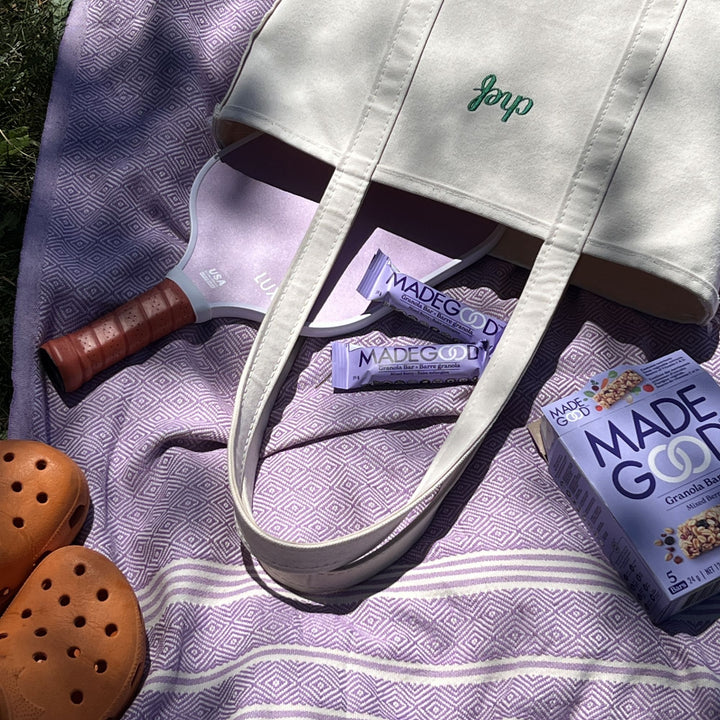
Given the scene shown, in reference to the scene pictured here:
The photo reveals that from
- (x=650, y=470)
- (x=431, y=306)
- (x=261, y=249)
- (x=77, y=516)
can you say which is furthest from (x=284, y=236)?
(x=650, y=470)

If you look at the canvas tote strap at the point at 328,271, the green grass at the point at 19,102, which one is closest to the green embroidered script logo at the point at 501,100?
the canvas tote strap at the point at 328,271

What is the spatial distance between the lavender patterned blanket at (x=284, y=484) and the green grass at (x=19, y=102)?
7 centimetres

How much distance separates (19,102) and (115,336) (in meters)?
0.54

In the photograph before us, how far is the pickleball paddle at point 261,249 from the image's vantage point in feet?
4.34

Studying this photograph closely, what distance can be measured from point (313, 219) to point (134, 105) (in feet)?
1.37

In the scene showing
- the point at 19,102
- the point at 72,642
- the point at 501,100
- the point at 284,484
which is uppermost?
the point at 501,100

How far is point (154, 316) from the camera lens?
Result: 52.1 inches

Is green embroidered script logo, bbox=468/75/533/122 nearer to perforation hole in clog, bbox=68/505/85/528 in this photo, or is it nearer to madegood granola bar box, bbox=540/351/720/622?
madegood granola bar box, bbox=540/351/720/622

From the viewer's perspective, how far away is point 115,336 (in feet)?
4.29

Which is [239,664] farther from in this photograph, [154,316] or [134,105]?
[134,105]

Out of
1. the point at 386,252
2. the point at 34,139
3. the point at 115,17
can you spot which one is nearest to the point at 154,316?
the point at 386,252

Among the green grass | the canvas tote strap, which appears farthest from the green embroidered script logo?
the green grass

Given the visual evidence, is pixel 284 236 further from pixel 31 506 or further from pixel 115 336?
pixel 31 506

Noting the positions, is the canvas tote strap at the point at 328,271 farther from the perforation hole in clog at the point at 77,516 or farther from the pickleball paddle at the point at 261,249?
the perforation hole in clog at the point at 77,516
